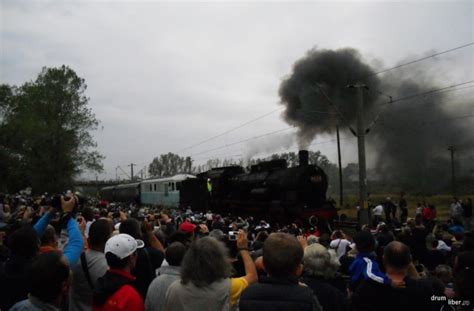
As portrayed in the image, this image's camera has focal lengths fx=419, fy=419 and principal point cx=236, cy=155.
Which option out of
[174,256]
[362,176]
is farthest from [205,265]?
[362,176]

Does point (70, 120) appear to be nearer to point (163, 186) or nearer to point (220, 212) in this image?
point (163, 186)

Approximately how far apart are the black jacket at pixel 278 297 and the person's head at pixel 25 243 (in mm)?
2194

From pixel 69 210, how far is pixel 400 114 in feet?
120

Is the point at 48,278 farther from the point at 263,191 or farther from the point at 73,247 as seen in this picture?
the point at 263,191

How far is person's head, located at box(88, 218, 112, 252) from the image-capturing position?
4027 mm

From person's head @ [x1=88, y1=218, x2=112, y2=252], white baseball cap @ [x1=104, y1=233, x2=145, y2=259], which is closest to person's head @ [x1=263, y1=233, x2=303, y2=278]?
white baseball cap @ [x1=104, y1=233, x2=145, y2=259]

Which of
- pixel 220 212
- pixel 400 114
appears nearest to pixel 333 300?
pixel 220 212

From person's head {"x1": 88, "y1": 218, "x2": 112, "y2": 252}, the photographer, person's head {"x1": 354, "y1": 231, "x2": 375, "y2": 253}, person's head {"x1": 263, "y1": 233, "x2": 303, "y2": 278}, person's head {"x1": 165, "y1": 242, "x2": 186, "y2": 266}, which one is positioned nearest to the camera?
person's head {"x1": 263, "y1": 233, "x2": 303, "y2": 278}

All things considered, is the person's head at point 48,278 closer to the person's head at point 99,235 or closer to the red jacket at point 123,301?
the red jacket at point 123,301

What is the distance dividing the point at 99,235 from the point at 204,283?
4.75 ft

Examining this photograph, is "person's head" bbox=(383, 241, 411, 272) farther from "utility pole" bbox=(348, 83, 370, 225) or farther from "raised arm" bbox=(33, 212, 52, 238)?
"utility pole" bbox=(348, 83, 370, 225)

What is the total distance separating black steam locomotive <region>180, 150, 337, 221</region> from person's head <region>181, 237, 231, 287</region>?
1582 centimetres

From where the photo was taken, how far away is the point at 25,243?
388cm

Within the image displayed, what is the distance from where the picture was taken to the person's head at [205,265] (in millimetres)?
3098
